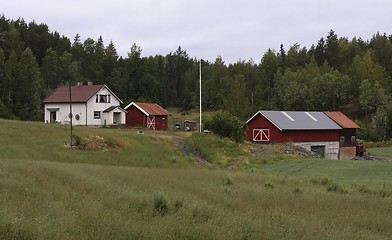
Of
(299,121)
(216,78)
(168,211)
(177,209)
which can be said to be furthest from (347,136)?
(216,78)

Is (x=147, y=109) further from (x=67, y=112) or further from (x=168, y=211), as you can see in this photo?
(x=168, y=211)

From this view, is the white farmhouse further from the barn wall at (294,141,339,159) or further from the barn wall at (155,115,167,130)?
the barn wall at (294,141,339,159)

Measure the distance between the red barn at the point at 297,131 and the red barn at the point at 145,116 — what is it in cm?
1558

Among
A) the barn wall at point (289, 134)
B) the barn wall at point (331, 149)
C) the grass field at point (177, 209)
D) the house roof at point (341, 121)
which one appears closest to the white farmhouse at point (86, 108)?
the barn wall at point (289, 134)

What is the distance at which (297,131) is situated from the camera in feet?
201

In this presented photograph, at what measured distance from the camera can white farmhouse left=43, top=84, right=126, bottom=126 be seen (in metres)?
68.8

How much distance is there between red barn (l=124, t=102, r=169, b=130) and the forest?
66.5ft

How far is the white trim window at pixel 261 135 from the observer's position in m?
62.6

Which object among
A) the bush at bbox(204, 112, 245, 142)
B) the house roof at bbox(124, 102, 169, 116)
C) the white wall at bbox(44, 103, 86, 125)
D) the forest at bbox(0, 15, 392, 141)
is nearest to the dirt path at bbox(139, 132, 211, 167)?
the bush at bbox(204, 112, 245, 142)

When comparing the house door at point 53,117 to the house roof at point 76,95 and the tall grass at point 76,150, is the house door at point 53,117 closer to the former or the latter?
the house roof at point 76,95

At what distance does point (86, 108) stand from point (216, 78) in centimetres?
6597

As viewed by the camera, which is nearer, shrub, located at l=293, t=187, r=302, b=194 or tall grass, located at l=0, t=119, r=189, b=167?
shrub, located at l=293, t=187, r=302, b=194

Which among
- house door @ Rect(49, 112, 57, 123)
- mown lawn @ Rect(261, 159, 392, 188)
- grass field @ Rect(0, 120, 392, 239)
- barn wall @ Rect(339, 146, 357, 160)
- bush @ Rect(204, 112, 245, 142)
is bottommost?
barn wall @ Rect(339, 146, 357, 160)

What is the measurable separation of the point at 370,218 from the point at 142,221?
25.6 feet
